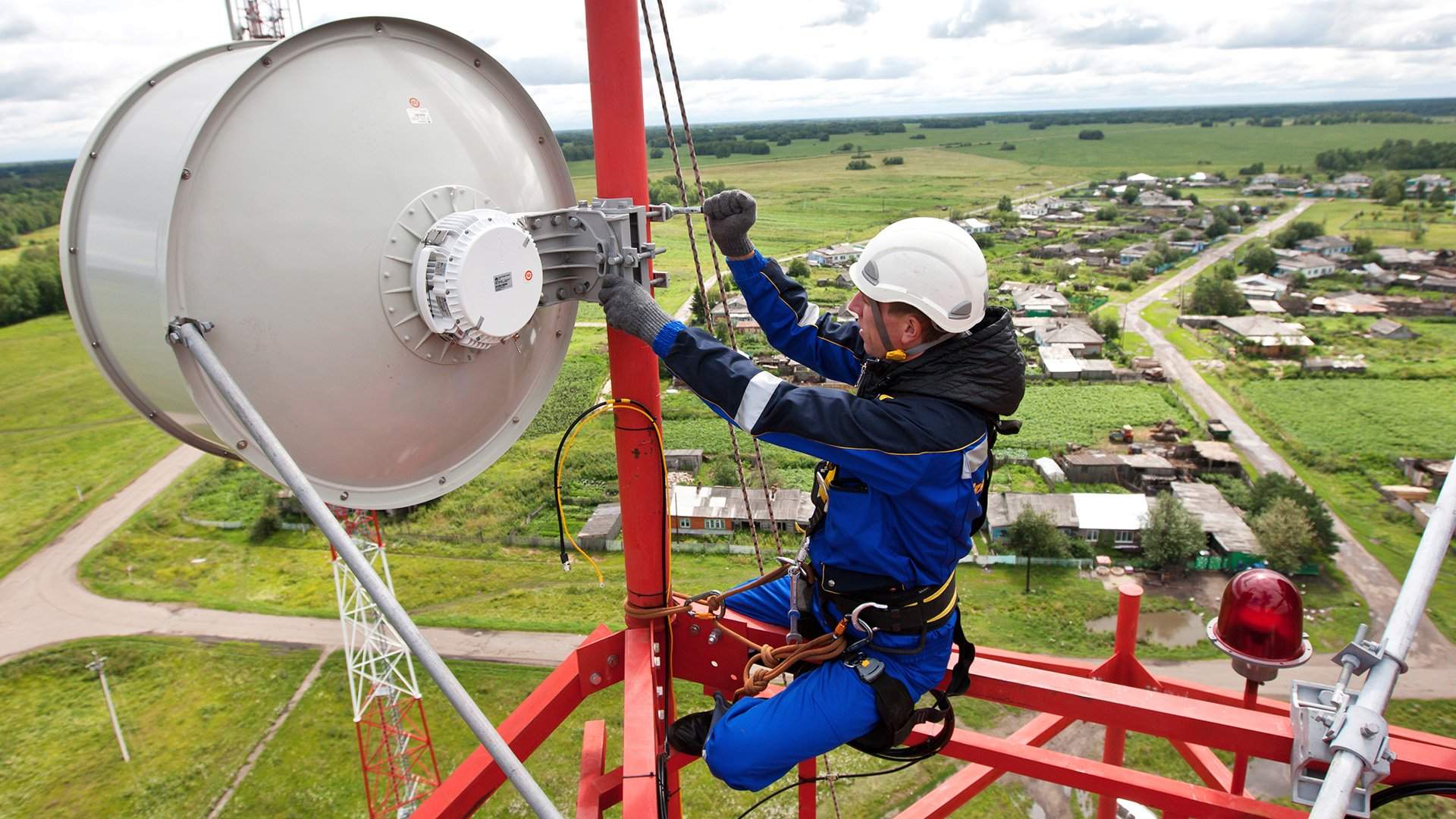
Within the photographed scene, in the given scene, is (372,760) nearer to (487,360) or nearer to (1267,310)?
(487,360)

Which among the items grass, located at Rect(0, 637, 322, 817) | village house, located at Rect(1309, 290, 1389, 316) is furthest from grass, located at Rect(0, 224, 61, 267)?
village house, located at Rect(1309, 290, 1389, 316)

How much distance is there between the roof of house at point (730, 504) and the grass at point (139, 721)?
462 inches

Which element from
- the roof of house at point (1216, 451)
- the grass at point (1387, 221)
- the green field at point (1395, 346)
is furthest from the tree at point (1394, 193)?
the roof of house at point (1216, 451)

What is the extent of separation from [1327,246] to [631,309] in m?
76.4

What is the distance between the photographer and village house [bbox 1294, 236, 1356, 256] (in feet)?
208

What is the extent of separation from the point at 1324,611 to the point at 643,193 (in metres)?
25.8

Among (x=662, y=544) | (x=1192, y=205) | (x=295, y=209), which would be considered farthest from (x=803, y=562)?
(x=1192, y=205)

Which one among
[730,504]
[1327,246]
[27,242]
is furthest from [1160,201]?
[27,242]

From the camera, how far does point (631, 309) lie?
10.7 ft

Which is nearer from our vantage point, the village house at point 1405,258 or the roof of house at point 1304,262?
the village house at point 1405,258

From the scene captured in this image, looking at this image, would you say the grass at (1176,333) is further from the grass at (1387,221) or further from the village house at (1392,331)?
the grass at (1387,221)

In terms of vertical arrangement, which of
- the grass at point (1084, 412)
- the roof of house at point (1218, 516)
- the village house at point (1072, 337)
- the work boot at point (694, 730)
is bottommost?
the roof of house at point (1218, 516)

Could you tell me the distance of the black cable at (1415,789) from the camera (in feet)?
10.3

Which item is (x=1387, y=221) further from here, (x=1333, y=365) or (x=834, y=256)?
(x=834, y=256)
